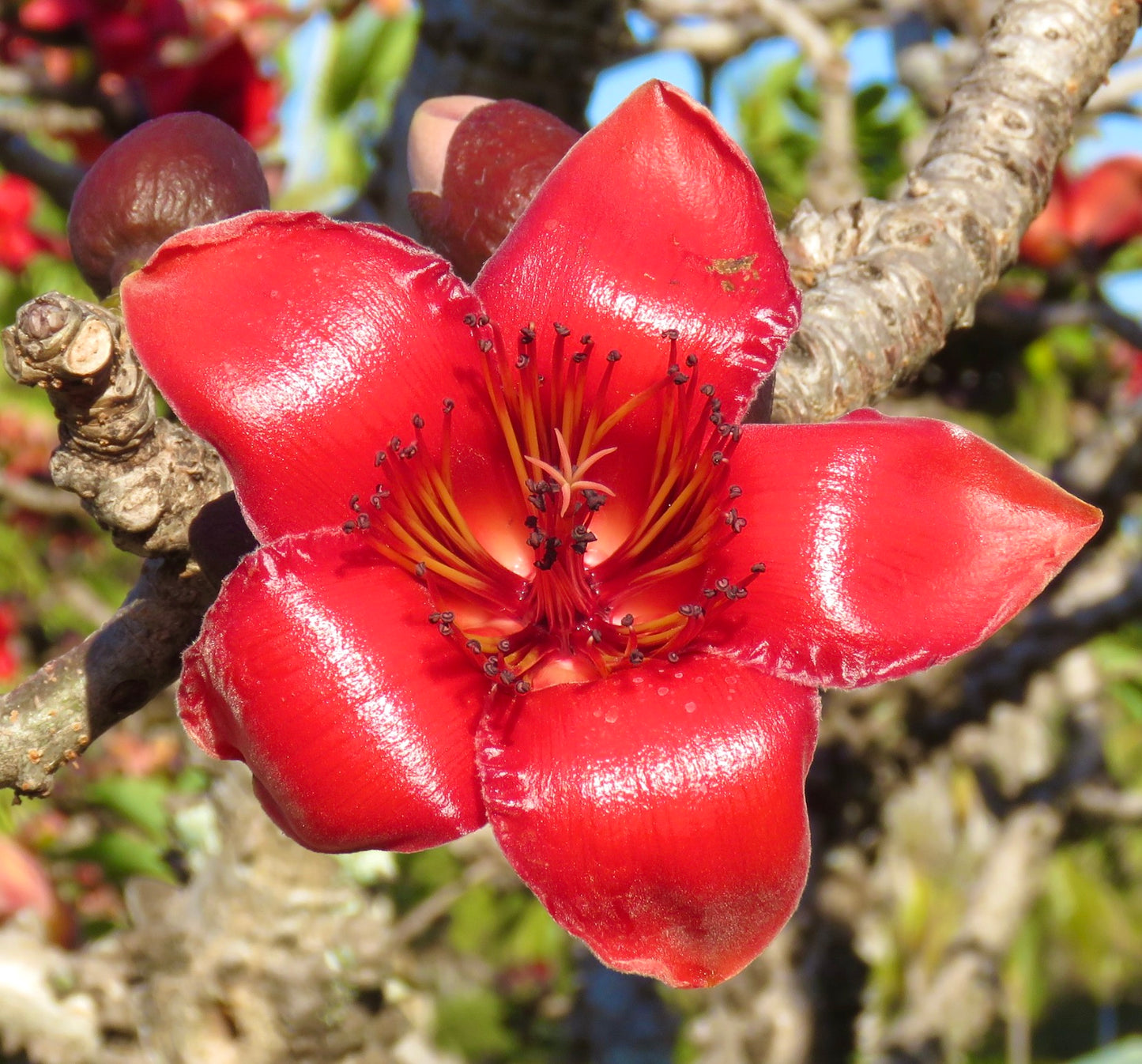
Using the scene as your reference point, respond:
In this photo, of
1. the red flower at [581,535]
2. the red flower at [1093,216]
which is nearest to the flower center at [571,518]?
the red flower at [581,535]

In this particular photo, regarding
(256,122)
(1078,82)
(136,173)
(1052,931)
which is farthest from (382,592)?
(1052,931)

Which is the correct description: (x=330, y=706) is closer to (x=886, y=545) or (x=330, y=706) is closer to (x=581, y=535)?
(x=581, y=535)

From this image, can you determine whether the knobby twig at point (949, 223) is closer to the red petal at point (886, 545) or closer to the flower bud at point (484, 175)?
the red petal at point (886, 545)

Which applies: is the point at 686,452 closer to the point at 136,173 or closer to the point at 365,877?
the point at 136,173

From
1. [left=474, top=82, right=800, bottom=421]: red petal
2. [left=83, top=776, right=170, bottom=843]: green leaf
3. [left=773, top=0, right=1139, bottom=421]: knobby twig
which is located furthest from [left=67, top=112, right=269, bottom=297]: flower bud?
[left=83, top=776, right=170, bottom=843]: green leaf

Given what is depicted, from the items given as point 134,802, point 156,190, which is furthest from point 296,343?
point 134,802

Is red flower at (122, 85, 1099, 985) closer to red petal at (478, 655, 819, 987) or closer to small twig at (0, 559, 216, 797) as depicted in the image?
red petal at (478, 655, 819, 987)
